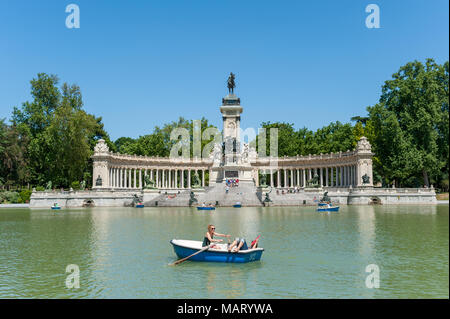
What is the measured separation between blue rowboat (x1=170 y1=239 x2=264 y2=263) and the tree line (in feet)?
145

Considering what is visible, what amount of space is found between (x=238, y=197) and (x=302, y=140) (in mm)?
40409

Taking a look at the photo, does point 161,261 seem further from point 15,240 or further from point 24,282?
point 15,240

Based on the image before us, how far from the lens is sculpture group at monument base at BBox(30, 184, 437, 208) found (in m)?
58.3

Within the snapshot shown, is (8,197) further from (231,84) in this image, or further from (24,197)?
(231,84)

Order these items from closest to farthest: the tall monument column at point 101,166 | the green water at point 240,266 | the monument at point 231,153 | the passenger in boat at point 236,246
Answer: the green water at point 240,266
the passenger in boat at point 236,246
the tall monument column at point 101,166
the monument at point 231,153

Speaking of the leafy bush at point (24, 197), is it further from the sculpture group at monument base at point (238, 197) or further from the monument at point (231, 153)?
the monument at point (231, 153)

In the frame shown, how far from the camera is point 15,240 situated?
23750mm

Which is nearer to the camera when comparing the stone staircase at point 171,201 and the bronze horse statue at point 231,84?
the stone staircase at point 171,201

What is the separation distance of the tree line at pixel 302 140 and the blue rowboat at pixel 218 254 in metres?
44.2

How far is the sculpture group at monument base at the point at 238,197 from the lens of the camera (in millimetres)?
→ 58344

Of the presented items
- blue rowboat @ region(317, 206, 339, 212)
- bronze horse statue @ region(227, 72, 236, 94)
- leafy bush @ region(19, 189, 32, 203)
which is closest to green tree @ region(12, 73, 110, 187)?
leafy bush @ region(19, 189, 32, 203)

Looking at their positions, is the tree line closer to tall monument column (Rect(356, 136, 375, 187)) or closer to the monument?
tall monument column (Rect(356, 136, 375, 187))

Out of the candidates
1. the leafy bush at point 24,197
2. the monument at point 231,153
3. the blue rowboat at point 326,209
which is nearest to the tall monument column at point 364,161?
the monument at point 231,153
